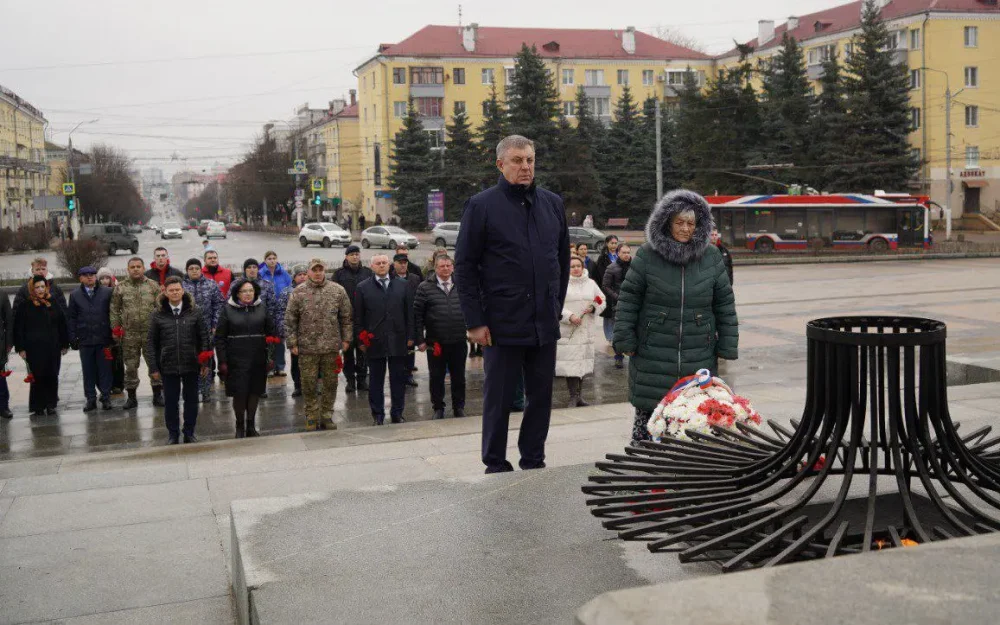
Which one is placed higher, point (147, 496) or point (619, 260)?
point (619, 260)

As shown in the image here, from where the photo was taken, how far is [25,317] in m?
12.3

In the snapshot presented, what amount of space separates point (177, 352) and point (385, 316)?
2157mm

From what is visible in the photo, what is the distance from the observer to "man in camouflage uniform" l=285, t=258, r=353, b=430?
10414mm

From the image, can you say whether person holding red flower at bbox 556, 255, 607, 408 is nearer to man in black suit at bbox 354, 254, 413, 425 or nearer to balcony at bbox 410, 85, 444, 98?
man in black suit at bbox 354, 254, 413, 425

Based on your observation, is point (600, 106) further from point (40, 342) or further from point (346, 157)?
point (40, 342)

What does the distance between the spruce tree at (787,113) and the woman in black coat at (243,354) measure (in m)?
52.9

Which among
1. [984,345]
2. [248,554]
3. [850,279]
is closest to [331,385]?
[248,554]

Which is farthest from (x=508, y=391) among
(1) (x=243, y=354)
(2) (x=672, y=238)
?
(1) (x=243, y=354)

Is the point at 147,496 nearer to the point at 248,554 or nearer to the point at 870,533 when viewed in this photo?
the point at 248,554

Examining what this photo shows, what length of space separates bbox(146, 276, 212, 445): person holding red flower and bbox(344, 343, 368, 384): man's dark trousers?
3026mm

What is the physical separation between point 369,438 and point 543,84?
58.3m

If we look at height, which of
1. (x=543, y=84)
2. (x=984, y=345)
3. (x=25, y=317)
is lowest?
(x=984, y=345)

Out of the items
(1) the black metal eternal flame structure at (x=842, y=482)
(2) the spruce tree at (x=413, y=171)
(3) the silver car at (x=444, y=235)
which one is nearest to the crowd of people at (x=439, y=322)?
(1) the black metal eternal flame structure at (x=842, y=482)

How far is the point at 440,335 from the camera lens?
11.1 metres
